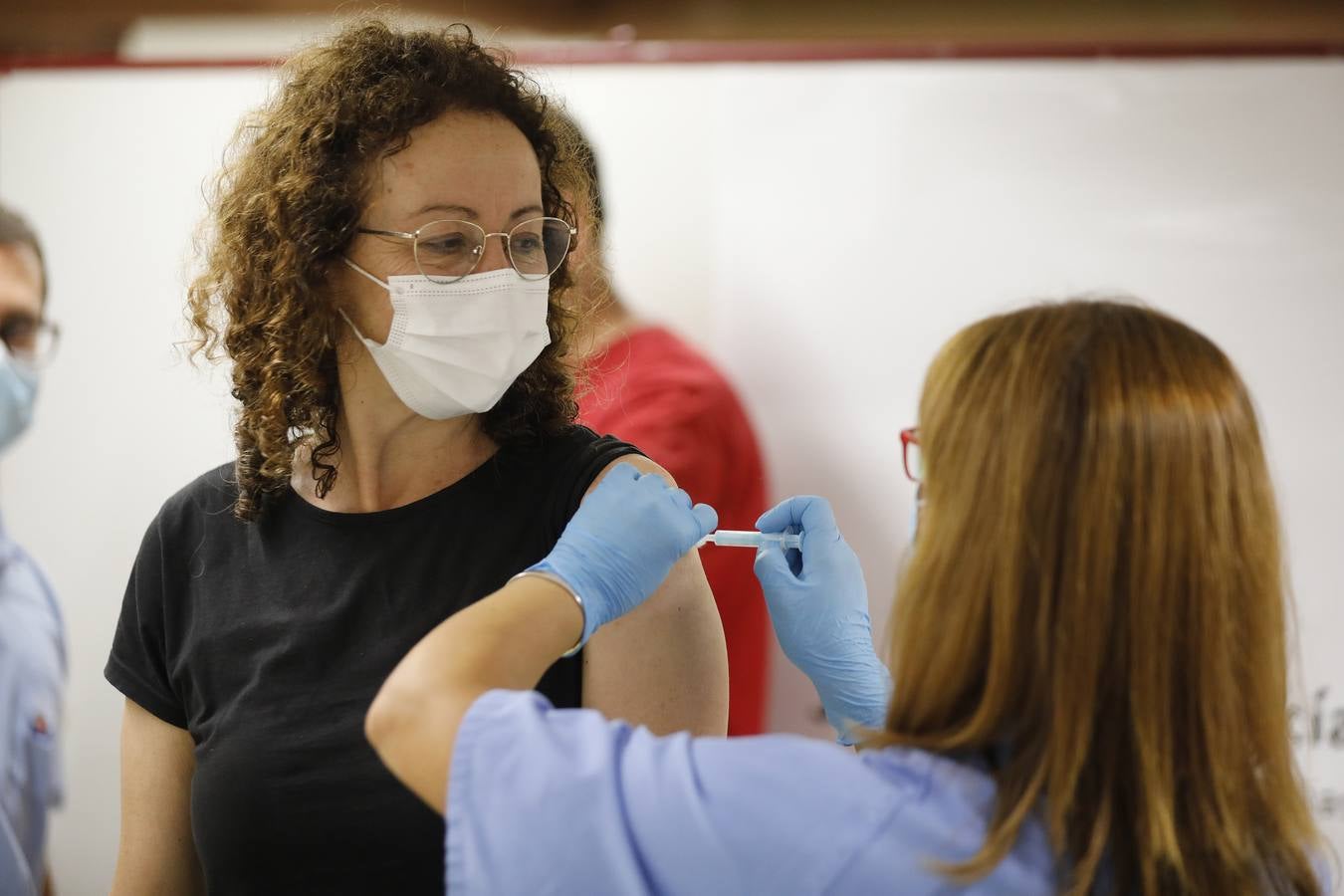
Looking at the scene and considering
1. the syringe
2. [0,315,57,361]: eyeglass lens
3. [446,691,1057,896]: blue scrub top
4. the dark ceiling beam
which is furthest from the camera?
the dark ceiling beam

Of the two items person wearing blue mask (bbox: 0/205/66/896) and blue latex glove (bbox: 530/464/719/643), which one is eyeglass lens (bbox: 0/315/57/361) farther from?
blue latex glove (bbox: 530/464/719/643)

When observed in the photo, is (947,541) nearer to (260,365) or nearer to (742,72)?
(260,365)

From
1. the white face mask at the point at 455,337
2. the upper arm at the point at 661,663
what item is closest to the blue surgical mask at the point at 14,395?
the white face mask at the point at 455,337

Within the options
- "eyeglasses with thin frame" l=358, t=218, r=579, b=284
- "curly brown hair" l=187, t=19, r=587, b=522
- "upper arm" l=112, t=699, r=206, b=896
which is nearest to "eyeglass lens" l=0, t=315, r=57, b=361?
"curly brown hair" l=187, t=19, r=587, b=522

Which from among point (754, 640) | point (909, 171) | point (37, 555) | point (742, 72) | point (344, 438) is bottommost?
point (754, 640)

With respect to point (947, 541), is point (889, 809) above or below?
below

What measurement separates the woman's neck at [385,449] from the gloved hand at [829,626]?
33 centimetres

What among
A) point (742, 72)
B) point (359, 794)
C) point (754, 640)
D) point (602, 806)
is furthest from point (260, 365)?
point (742, 72)

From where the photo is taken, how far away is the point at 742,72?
2.17 m

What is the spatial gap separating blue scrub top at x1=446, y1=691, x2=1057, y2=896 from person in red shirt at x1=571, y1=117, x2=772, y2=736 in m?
0.55

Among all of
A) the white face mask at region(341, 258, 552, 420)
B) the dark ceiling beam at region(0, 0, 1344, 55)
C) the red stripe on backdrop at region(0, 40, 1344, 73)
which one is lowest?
the white face mask at region(341, 258, 552, 420)

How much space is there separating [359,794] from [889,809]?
50cm

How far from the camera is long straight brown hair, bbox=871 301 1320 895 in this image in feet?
2.66

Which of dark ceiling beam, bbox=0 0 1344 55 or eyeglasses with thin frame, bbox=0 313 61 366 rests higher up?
dark ceiling beam, bbox=0 0 1344 55
